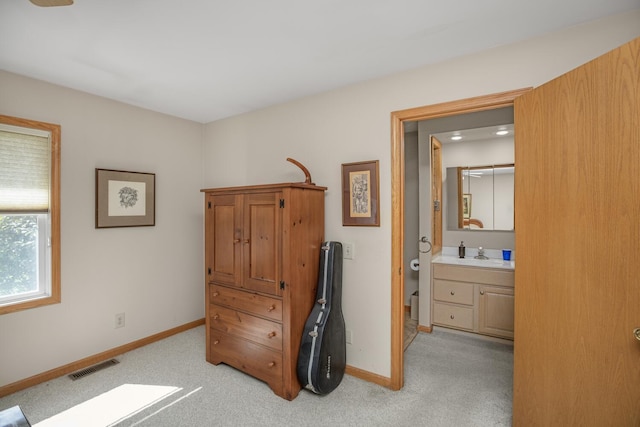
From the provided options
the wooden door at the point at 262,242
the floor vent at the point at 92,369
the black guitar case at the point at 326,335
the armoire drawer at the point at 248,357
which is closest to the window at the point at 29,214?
the floor vent at the point at 92,369

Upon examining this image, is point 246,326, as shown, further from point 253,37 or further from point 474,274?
point 474,274

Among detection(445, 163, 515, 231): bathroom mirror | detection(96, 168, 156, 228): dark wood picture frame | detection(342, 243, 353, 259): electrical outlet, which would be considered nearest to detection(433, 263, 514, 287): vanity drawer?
detection(445, 163, 515, 231): bathroom mirror

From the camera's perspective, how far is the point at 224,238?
2.73m

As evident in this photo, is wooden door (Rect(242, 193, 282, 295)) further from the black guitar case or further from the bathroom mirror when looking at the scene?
the bathroom mirror

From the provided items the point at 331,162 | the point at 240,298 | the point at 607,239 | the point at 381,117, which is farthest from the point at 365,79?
the point at 240,298

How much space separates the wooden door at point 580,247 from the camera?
1.35 metres

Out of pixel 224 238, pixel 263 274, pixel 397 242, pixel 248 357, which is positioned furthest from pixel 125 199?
pixel 397 242

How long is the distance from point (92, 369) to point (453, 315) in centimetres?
346

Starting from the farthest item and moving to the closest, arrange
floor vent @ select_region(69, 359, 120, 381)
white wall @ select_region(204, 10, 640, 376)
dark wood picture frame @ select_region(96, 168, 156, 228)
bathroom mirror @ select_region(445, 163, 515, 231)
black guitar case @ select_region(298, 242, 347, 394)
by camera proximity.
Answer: bathroom mirror @ select_region(445, 163, 515, 231), dark wood picture frame @ select_region(96, 168, 156, 228), floor vent @ select_region(69, 359, 120, 381), black guitar case @ select_region(298, 242, 347, 394), white wall @ select_region(204, 10, 640, 376)

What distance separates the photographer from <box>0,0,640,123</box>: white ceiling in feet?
5.19

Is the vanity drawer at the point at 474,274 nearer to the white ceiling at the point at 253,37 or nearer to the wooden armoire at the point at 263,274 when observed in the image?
the wooden armoire at the point at 263,274

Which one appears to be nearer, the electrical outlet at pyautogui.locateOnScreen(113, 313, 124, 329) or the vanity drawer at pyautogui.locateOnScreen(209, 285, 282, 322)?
the vanity drawer at pyautogui.locateOnScreen(209, 285, 282, 322)

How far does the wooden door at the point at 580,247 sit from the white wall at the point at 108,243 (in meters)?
3.18

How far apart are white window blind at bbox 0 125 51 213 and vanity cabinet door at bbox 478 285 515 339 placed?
4046 millimetres
